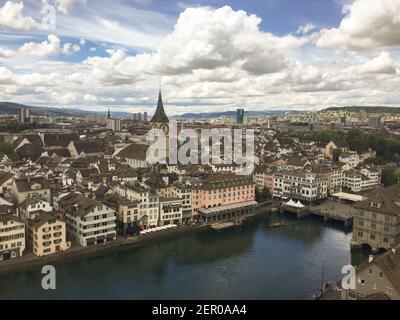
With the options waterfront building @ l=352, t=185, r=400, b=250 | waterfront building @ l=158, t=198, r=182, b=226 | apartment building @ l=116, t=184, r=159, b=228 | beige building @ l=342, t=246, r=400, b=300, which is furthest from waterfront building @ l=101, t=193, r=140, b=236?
beige building @ l=342, t=246, r=400, b=300

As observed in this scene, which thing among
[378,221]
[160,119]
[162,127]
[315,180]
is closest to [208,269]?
[378,221]

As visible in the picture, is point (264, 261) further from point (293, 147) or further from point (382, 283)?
point (293, 147)

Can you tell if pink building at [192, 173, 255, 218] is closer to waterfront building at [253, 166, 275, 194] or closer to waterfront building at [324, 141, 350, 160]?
waterfront building at [253, 166, 275, 194]

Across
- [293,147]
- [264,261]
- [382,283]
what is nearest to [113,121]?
[293,147]

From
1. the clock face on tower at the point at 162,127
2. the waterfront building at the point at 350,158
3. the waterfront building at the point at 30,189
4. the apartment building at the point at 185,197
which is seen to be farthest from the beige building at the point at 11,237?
the waterfront building at the point at 350,158

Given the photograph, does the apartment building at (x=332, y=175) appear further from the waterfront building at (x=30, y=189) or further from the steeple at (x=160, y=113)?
the waterfront building at (x=30, y=189)

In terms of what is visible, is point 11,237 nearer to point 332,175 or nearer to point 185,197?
point 185,197
